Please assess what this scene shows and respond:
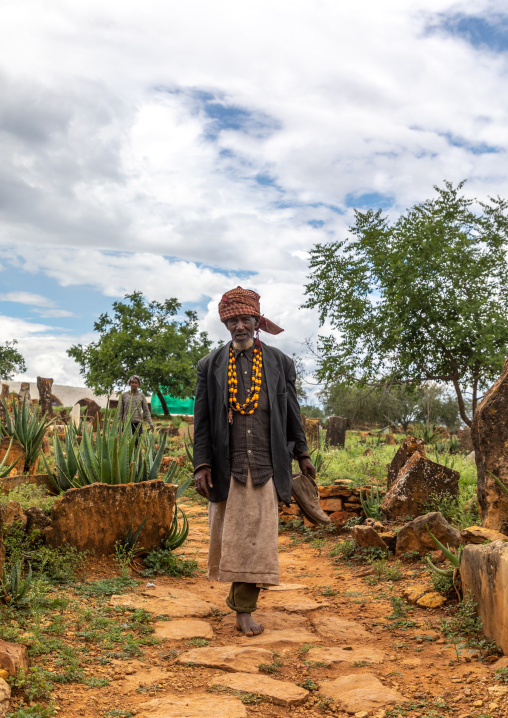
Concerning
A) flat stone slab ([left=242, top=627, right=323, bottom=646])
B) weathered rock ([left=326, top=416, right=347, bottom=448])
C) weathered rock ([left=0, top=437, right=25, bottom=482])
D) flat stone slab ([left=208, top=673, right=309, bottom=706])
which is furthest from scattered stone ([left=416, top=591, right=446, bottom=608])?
weathered rock ([left=326, top=416, right=347, bottom=448])

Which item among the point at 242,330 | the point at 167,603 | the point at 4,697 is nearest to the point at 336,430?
the point at 167,603

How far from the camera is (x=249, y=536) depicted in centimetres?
411

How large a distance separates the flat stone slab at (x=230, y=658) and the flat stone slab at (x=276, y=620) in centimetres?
55

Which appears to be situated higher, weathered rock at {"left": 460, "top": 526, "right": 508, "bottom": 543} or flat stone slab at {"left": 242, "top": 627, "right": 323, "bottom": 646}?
weathered rock at {"left": 460, "top": 526, "right": 508, "bottom": 543}

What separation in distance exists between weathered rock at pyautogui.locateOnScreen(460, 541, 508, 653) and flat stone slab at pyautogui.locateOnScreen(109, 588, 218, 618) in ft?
5.75

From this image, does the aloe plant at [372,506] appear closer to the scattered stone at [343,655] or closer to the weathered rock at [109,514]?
the weathered rock at [109,514]

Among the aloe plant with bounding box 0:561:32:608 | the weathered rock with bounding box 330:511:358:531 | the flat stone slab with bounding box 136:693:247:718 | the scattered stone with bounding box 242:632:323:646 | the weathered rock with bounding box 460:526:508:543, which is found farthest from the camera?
the weathered rock with bounding box 330:511:358:531

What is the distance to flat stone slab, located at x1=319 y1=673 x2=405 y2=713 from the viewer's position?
9.97 feet

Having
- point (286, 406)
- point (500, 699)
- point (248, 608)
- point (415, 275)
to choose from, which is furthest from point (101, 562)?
point (415, 275)

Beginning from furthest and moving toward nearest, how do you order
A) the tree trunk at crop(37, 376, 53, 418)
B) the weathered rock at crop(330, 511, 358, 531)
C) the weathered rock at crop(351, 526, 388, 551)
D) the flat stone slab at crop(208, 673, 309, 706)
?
the tree trunk at crop(37, 376, 53, 418), the weathered rock at crop(330, 511, 358, 531), the weathered rock at crop(351, 526, 388, 551), the flat stone slab at crop(208, 673, 309, 706)

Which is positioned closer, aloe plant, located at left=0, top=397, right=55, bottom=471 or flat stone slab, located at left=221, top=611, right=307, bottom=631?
flat stone slab, located at left=221, top=611, right=307, bottom=631

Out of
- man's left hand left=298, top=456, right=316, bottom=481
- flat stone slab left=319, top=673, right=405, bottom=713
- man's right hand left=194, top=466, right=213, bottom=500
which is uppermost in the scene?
man's left hand left=298, top=456, right=316, bottom=481

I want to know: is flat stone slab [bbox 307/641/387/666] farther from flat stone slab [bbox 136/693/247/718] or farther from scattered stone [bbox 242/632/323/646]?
flat stone slab [bbox 136/693/247/718]

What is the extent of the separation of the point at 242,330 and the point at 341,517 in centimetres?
395
